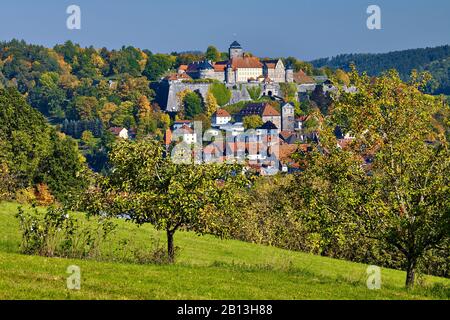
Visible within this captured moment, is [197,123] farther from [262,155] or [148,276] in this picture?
[148,276]

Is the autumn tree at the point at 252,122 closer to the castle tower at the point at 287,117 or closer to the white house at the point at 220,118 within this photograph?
the white house at the point at 220,118

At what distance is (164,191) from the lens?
20922 millimetres

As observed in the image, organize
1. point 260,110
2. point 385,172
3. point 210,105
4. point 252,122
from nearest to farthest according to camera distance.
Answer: point 385,172 < point 252,122 < point 260,110 < point 210,105

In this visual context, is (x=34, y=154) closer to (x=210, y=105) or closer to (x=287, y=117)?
(x=210, y=105)

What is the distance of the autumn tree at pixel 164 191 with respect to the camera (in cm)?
2039

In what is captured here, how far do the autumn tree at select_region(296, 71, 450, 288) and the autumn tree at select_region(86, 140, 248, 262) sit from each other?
2.09m

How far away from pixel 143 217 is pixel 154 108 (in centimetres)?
16987

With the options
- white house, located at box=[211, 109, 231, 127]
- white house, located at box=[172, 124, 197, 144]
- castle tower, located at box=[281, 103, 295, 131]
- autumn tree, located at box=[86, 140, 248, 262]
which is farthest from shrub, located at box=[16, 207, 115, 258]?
castle tower, located at box=[281, 103, 295, 131]

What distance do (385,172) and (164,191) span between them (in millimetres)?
5692

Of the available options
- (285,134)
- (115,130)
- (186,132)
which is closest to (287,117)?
(285,134)

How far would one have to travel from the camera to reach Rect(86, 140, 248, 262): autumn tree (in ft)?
66.9

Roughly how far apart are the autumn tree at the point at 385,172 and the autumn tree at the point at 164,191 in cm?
209

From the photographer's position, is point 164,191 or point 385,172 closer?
A: point 385,172

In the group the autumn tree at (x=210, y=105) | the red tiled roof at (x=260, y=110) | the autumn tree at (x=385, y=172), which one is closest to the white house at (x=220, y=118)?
the red tiled roof at (x=260, y=110)
